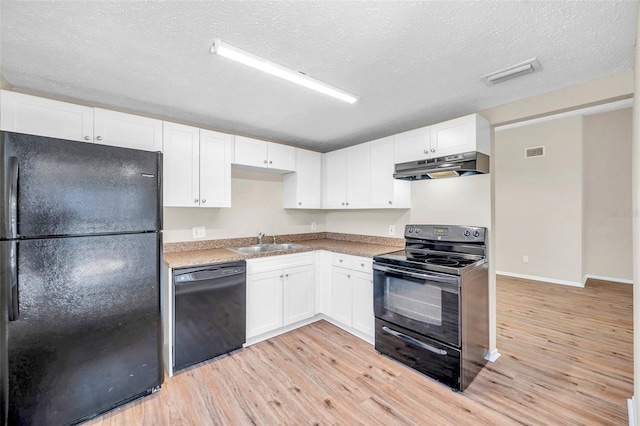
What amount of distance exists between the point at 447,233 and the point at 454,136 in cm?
94

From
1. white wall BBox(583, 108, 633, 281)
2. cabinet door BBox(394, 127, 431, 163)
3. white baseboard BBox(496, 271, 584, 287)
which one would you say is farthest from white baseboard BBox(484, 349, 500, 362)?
white wall BBox(583, 108, 633, 281)

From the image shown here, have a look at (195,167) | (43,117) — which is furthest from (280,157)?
(43,117)

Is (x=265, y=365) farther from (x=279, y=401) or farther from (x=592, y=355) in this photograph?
(x=592, y=355)

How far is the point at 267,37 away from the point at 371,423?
249cm

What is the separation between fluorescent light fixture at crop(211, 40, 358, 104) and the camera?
1584 millimetres

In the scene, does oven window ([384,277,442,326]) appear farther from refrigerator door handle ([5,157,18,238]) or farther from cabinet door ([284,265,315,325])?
refrigerator door handle ([5,157,18,238])

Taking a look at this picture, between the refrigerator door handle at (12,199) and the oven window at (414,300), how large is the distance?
8.73 feet

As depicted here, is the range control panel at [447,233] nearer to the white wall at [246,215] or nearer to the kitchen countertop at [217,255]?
the kitchen countertop at [217,255]

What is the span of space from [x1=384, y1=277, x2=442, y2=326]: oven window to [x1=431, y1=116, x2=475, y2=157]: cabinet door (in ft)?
4.22

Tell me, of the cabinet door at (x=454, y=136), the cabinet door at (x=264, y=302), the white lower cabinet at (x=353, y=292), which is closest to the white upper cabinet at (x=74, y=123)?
the cabinet door at (x=264, y=302)

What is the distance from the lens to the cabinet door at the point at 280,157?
3352 mm

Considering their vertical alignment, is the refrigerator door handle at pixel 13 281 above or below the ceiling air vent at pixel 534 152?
below

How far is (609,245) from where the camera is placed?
466 centimetres

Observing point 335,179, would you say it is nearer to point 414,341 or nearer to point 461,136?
point 461,136
